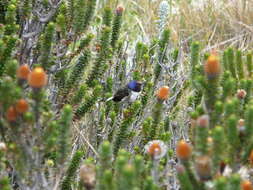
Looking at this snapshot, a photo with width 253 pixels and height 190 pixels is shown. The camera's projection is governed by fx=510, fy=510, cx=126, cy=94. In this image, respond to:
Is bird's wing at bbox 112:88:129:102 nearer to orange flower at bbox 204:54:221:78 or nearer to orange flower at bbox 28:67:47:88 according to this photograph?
orange flower at bbox 204:54:221:78

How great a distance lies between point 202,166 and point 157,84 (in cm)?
189

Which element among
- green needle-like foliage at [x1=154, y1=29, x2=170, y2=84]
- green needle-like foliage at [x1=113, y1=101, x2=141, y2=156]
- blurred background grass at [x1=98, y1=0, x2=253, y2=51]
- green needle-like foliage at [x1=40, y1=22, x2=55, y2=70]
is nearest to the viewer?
green needle-like foliage at [x1=40, y1=22, x2=55, y2=70]

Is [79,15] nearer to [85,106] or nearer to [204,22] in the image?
[85,106]

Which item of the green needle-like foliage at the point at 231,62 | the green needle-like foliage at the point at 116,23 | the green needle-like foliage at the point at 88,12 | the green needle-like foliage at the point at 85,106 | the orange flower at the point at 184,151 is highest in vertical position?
the green needle-like foliage at the point at 88,12

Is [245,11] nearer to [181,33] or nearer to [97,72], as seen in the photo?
[181,33]

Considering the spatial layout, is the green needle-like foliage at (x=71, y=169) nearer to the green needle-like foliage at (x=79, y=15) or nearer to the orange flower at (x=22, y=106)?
the orange flower at (x=22, y=106)

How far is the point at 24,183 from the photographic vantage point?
6.64 ft

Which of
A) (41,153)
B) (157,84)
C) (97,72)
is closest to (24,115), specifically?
(41,153)

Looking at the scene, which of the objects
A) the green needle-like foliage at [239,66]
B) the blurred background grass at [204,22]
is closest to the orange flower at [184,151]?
the green needle-like foliage at [239,66]

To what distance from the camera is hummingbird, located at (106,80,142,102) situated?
290 centimetres

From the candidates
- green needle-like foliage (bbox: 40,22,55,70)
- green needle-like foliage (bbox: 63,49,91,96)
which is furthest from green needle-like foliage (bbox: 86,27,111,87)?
green needle-like foliage (bbox: 40,22,55,70)

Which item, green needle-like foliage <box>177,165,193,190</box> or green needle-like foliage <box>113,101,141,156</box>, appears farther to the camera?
green needle-like foliage <box>113,101,141,156</box>

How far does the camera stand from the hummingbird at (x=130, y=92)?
290 centimetres

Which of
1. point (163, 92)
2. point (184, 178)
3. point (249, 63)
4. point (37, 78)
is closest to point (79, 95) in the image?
point (163, 92)
